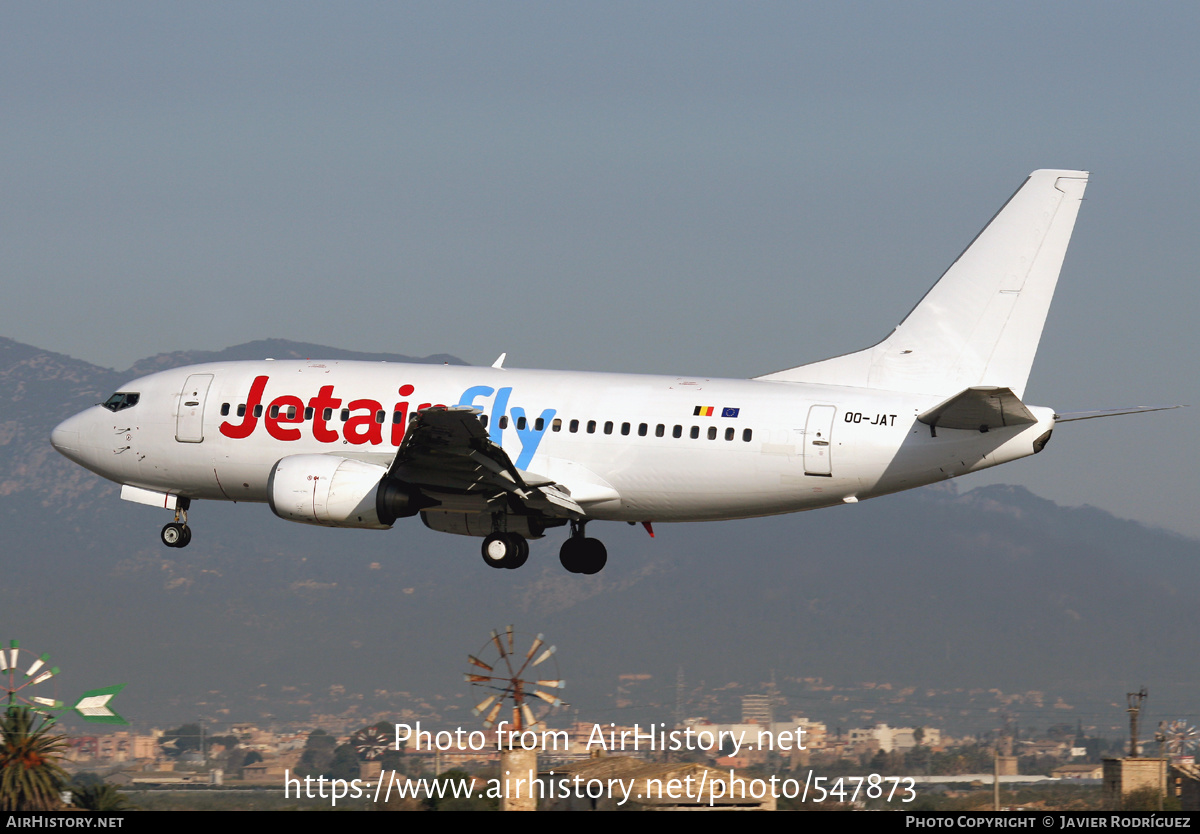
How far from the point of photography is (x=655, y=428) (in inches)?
1674

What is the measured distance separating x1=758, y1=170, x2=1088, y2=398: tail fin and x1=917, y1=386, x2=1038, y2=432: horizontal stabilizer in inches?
78.9

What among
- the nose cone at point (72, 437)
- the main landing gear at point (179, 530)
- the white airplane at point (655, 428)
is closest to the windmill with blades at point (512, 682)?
the main landing gear at point (179, 530)

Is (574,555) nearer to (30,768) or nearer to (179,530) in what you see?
(179,530)

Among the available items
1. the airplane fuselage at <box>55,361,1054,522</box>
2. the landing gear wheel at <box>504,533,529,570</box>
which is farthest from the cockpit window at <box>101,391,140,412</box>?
the landing gear wheel at <box>504,533,529,570</box>

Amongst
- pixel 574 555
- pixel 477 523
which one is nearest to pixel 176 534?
pixel 477 523

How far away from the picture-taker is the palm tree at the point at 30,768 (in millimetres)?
60844

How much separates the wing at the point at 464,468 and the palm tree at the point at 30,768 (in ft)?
86.3

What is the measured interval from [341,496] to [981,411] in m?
17.1

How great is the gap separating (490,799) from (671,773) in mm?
7273

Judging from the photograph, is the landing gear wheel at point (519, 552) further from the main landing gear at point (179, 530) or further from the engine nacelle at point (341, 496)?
the main landing gear at point (179, 530)

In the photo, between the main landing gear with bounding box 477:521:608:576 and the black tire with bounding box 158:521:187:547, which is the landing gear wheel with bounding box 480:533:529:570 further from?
the black tire with bounding box 158:521:187:547

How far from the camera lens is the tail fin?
42.6m

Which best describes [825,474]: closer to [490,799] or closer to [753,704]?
[490,799]

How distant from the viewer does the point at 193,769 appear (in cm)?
10794
